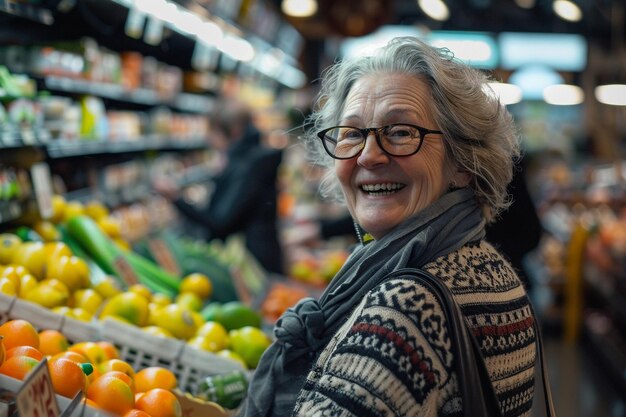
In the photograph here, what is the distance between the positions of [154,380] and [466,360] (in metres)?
0.90

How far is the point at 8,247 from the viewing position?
2602 mm

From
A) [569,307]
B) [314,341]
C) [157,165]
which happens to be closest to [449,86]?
[314,341]

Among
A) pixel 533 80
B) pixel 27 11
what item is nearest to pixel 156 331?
pixel 27 11

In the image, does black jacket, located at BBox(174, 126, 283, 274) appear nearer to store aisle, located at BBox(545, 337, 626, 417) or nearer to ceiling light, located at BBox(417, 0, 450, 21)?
store aisle, located at BBox(545, 337, 626, 417)

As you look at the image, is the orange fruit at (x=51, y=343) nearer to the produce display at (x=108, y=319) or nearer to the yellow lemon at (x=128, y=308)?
the produce display at (x=108, y=319)

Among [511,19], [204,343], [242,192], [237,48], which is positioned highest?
[511,19]

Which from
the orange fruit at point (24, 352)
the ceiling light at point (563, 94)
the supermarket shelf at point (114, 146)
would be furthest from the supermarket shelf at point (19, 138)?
the ceiling light at point (563, 94)

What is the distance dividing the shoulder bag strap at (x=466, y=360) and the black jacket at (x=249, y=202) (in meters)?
3.43

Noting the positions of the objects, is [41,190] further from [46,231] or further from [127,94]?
[127,94]

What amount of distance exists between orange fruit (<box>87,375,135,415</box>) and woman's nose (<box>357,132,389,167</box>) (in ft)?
2.37

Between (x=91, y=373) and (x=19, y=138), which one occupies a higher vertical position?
(x=19, y=138)

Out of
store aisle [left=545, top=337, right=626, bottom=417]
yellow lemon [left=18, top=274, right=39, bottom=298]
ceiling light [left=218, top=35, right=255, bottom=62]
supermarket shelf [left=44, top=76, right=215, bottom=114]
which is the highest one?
ceiling light [left=218, top=35, right=255, bottom=62]

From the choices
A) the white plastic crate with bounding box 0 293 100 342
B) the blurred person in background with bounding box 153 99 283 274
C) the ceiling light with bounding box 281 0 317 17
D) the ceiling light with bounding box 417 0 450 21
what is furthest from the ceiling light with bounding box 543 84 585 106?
the white plastic crate with bounding box 0 293 100 342

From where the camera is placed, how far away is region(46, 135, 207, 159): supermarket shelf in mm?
4770
